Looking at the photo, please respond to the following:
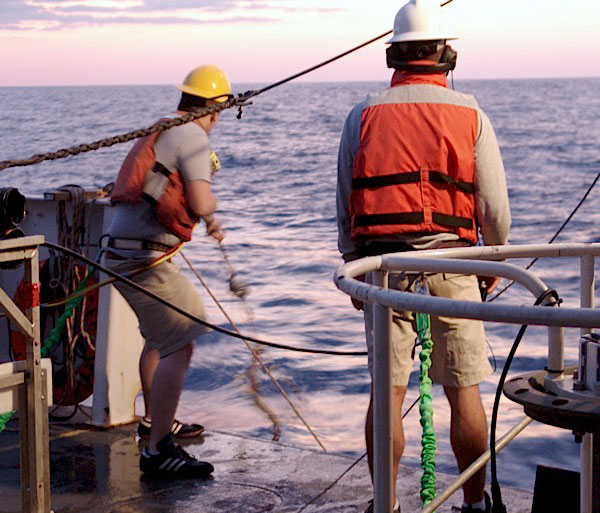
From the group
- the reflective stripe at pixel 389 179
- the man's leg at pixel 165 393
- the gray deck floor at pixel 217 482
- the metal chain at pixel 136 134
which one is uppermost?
the metal chain at pixel 136 134

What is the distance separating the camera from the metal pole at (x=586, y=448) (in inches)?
109

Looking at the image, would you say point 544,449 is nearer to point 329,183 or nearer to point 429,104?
point 429,104

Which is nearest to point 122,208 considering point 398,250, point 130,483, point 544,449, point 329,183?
point 130,483

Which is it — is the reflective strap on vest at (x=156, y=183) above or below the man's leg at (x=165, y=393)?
above

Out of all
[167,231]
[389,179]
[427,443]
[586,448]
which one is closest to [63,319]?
[167,231]

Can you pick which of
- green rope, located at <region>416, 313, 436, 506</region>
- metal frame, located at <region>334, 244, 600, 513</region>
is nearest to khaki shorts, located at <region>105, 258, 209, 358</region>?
green rope, located at <region>416, 313, 436, 506</region>

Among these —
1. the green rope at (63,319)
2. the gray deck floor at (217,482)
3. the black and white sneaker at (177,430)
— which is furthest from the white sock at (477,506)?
the green rope at (63,319)

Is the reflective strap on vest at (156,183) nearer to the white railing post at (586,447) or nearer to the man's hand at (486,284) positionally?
the man's hand at (486,284)

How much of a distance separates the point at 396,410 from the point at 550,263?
1304cm

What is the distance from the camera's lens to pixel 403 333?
3773mm

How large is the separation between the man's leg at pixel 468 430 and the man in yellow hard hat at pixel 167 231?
120 centimetres

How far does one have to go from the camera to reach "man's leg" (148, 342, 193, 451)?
4.52 meters

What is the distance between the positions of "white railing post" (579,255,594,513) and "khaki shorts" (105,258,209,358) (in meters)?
2.06

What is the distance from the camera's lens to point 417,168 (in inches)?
144
